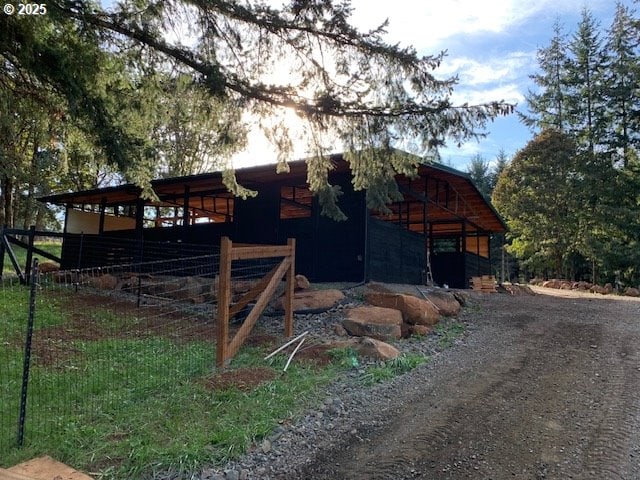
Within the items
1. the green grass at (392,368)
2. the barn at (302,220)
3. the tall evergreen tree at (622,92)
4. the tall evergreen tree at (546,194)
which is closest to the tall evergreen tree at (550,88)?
the tall evergreen tree at (622,92)

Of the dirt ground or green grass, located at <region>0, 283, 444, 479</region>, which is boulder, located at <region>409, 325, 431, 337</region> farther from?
green grass, located at <region>0, 283, 444, 479</region>

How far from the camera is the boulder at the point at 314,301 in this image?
766 centimetres

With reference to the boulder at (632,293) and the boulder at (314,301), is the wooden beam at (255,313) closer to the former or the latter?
the boulder at (314,301)

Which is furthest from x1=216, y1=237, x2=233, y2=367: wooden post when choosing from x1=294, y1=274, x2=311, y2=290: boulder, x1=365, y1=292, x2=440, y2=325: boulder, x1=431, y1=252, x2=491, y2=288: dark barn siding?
x1=431, y1=252, x2=491, y2=288: dark barn siding

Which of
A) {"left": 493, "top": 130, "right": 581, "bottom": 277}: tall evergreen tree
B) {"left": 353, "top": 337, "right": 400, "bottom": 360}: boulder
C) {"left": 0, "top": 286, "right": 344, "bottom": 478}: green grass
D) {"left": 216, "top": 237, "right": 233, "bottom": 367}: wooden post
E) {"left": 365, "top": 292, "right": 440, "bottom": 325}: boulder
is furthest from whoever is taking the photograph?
{"left": 493, "top": 130, "right": 581, "bottom": 277}: tall evergreen tree

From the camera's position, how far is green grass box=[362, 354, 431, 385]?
4.64m

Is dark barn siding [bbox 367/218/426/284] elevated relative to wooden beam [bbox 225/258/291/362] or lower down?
elevated

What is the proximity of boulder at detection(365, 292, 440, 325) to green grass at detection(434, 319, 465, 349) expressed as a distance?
168mm

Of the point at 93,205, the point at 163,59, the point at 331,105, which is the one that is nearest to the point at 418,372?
the point at 331,105

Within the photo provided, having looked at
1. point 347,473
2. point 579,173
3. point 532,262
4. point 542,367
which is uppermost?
point 579,173

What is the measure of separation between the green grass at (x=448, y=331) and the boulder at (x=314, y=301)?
189 cm

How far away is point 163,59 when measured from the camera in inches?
229

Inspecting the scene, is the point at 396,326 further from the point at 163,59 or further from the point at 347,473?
the point at 163,59

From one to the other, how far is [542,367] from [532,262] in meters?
22.3
